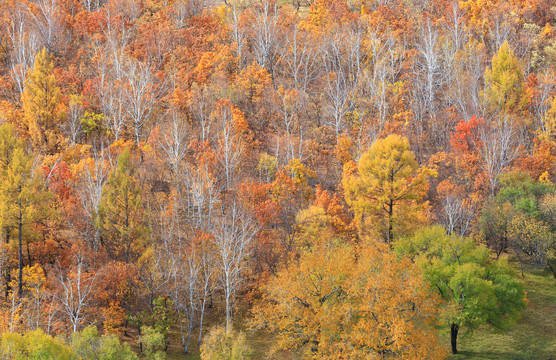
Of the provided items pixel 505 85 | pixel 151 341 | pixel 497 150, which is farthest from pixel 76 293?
pixel 505 85

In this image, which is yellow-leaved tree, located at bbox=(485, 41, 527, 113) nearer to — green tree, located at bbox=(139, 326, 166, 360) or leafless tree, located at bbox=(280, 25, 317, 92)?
leafless tree, located at bbox=(280, 25, 317, 92)

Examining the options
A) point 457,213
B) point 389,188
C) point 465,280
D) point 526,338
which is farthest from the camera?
point 457,213

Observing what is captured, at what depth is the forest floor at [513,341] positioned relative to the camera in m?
39.3

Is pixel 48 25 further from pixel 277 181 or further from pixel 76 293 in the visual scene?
pixel 76 293

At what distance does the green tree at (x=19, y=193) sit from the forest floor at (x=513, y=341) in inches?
574

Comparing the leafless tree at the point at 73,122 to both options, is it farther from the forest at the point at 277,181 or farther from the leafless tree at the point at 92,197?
the leafless tree at the point at 92,197

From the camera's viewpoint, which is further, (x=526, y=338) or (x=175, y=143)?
(x=175, y=143)

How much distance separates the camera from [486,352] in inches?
1569

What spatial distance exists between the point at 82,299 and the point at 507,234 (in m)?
37.4

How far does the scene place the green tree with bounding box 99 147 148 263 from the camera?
42.7 m

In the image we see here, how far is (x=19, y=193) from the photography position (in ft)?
134

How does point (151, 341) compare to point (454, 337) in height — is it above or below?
above

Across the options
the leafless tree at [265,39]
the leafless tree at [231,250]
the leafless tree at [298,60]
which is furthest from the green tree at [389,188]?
the leafless tree at [265,39]

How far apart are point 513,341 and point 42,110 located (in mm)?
51429
